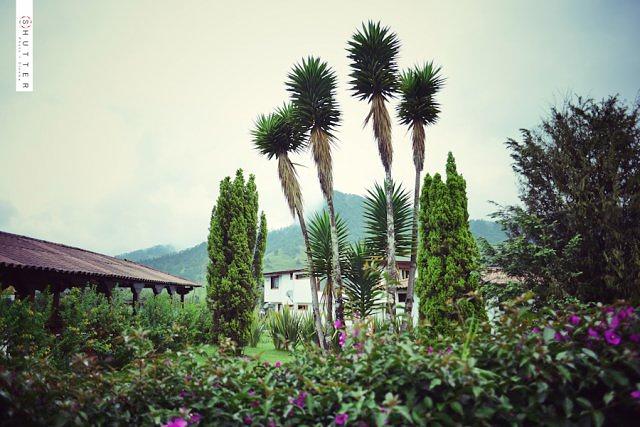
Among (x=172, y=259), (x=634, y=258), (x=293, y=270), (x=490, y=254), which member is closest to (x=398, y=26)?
(x=490, y=254)

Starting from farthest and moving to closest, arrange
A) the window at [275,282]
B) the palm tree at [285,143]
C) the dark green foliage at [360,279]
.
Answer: the window at [275,282], the palm tree at [285,143], the dark green foliage at [360,279]

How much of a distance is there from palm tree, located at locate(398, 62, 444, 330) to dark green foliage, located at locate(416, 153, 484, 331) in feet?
1.46

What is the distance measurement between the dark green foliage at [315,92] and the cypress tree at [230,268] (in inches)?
165

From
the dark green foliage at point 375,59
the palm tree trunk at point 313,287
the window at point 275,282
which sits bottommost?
the window at point 275,282

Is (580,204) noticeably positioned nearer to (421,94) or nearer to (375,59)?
(421,94)

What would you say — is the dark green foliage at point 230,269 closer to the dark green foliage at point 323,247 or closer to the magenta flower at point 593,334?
the dark green foliage at point 323,247

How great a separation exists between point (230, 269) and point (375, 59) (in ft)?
26.2

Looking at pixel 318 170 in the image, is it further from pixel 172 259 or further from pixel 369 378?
pixel 172 259

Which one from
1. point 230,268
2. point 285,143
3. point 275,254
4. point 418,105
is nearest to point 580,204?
point 418,105

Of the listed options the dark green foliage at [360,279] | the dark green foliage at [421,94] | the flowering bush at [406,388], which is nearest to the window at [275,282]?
the dark green foliage at [360,279]

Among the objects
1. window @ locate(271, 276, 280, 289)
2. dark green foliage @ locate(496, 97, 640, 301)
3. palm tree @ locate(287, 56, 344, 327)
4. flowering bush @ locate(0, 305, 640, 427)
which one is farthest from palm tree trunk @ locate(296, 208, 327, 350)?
window @ locate(271, 276, 280, 289)

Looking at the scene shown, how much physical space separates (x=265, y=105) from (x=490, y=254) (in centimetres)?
864

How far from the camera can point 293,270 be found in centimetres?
3600

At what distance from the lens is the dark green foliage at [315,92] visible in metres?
10.4
